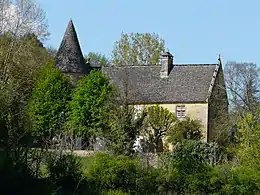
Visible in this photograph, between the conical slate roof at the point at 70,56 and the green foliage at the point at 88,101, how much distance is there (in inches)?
241

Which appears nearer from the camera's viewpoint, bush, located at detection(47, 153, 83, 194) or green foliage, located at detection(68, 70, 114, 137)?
bush, located at detection(47, 153, 83, 194)

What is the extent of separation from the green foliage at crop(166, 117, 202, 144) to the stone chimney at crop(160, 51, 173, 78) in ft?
19.3

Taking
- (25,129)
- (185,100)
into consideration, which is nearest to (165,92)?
(185,100)

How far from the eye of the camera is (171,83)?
58000mm

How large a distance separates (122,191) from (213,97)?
34436 mm

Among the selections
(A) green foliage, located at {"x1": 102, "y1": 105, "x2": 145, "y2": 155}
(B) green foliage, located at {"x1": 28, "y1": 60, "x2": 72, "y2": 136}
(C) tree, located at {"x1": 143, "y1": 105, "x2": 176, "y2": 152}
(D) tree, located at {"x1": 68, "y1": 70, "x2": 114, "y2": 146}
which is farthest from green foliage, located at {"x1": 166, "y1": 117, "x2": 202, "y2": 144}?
(A) green foliage, located at {"x1": 102, "y1": 105, "x2": 145, "y2": 155}

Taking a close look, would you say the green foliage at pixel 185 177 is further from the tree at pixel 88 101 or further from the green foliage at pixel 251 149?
the tree at pixel 88 101

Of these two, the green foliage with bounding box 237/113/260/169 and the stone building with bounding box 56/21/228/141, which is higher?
the stone building with bounding box 56/21/228/141

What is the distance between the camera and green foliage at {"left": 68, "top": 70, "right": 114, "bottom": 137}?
1972 inches

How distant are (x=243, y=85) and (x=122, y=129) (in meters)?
15.5

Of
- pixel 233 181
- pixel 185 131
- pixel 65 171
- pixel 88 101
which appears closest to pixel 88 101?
pixel 88 101

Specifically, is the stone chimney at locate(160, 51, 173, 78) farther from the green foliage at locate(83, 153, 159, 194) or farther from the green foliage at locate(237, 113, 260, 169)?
the green foliage at locate(83, 153, 159, 194)

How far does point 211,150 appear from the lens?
128 feet

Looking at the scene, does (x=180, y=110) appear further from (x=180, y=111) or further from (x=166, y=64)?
(x=166, y=64)
